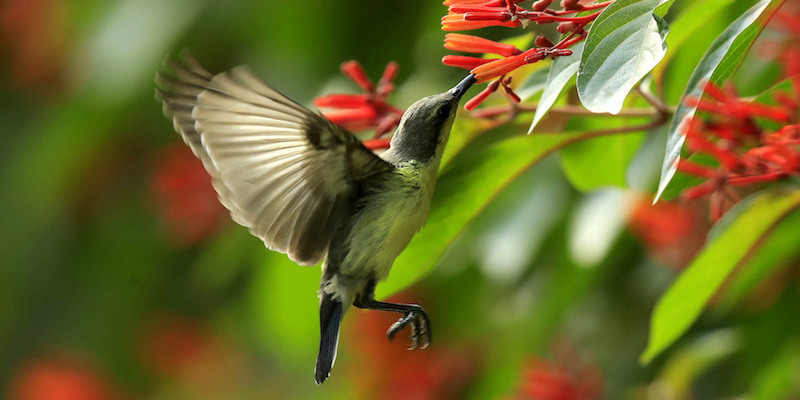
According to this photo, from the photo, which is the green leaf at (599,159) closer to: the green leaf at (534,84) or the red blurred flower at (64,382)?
the green leaf at (534,84)

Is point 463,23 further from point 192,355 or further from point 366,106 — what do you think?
point 192,355

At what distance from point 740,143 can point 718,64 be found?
0.94ft

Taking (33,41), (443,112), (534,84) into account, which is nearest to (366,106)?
(443,112)

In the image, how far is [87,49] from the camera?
2646mm

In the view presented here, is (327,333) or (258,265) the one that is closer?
(327,333)

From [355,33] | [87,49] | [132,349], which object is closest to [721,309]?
[355,33]

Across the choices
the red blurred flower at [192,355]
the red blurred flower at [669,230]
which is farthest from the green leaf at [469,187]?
the red blurred flower at [192,355]

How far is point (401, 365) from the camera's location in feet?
8.29

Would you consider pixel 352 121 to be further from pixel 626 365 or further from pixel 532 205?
pixel 626 365

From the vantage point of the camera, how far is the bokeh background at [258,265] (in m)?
1.89

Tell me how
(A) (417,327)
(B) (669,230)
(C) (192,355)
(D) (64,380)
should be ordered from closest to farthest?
(A) (417,327), (B) (669,230), (D) (64,380), (C) (192,355)

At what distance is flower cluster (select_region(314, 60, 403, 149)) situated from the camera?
1114 mm

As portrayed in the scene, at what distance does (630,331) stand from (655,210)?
1.33 feet

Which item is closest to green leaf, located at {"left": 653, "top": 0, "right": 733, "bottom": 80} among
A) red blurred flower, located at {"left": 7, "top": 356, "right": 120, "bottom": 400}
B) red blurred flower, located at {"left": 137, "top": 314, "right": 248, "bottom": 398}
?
red blurred flower, located at {"left": 137, "top": 314, "right": 248, "bottom": 398}
